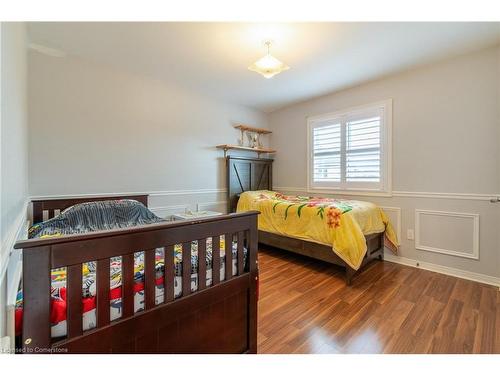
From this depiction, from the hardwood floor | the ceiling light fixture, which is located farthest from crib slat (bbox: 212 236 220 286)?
the ceiling light fixture

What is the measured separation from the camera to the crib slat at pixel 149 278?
0.99 m

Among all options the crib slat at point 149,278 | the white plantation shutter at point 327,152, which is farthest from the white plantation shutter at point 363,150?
the crib slat at point 149,278

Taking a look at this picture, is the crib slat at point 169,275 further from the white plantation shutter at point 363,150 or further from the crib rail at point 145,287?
the white plantation shutter at point 363,150

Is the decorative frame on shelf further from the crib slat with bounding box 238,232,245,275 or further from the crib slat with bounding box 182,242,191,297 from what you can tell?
the crib slat with bounding box 182,242,191,297

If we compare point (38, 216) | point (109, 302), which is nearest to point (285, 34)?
point (109, 302)

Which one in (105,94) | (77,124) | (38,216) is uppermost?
(105,94)

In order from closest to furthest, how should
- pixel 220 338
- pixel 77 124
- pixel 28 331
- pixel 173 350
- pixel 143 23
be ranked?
pixel 28 331 < pixel 173 350 < pixel 220 338 < pixel 143 23 < pixel 77 124

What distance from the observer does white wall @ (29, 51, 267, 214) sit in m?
2.36

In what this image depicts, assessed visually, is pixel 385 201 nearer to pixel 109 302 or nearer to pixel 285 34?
pixel 285 34

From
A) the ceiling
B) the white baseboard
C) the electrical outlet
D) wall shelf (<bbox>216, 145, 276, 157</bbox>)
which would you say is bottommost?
the white baseboard

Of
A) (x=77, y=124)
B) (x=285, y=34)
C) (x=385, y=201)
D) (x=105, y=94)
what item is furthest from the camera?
(x=385, y=201)

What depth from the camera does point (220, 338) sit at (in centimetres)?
120

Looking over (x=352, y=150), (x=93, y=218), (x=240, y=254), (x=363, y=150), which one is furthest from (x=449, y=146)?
(x=93, y=218)
